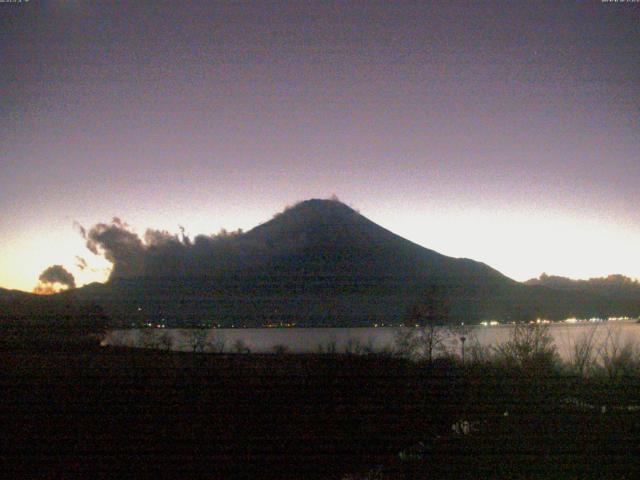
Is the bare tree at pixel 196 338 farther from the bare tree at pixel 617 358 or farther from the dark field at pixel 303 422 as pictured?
the bare tree at pixel 617 358

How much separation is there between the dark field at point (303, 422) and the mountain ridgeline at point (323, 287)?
15.6 ft

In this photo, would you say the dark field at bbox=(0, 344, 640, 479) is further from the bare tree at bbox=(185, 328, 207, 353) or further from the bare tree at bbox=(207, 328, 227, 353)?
the bare tree at bbox=(185, 328, 207, 353)

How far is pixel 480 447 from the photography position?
156 inches

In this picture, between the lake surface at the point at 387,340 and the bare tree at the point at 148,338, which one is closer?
the lake surface at the point at 387,340

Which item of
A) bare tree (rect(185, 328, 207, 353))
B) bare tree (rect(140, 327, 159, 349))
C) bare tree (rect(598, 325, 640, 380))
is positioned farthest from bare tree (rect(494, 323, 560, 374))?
bare tree (rect(140, 327, 159, 349))

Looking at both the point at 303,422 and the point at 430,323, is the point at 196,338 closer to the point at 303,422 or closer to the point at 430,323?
the point at 430,323

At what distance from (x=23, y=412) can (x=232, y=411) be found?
2590 mm

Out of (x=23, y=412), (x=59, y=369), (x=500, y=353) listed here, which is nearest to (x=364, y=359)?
(x=500, y=353)

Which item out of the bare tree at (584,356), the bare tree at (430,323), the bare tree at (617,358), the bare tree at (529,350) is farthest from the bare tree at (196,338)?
the bare tree at (617,358)

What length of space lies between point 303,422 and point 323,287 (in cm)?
2752

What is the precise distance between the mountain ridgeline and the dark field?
4.76 meters

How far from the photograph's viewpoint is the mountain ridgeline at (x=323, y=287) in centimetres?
1894

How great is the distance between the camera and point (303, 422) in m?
6.99

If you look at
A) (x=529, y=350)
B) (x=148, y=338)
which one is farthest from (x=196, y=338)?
(x=529, y=350)
